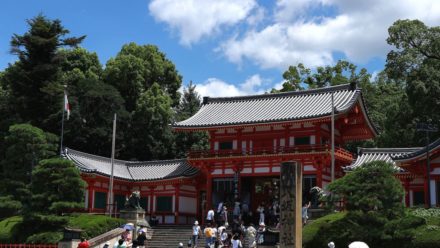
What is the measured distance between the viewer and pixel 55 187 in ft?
101

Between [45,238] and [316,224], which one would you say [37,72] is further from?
[316,224]

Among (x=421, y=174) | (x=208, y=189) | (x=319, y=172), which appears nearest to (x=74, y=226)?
(x=208, y=189)

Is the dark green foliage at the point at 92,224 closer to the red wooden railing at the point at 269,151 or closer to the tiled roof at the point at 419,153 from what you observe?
the red wooden railing at the point at 269,151

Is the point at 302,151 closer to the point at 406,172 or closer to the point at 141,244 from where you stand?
the point at 406,172

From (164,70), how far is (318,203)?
115 feet

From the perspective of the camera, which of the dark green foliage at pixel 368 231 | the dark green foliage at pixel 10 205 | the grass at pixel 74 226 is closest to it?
the dark green foliage at pixel 368 231

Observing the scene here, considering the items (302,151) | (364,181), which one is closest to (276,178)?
(302,151)

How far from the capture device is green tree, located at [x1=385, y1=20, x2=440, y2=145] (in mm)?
41031

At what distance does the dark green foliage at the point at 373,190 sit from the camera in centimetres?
2417

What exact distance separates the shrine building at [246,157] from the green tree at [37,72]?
6.73 metres

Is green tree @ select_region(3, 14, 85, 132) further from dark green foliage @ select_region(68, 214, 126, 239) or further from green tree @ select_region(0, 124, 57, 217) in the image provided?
dark green foliage @ select_region(68, 214, 126, 239)

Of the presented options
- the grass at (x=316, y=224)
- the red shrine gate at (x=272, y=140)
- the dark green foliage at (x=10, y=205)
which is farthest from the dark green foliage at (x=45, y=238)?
the red shrine gate at (x=272, y=140)

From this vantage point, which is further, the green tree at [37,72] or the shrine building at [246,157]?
the green tree at [37,72]

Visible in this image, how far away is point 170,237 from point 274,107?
1341 centimetres
